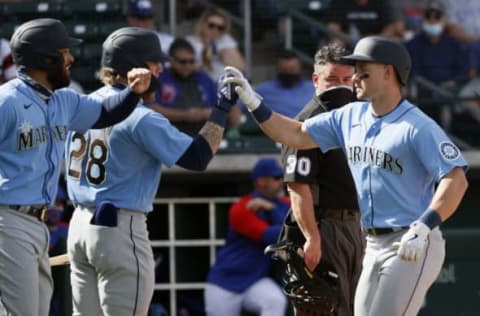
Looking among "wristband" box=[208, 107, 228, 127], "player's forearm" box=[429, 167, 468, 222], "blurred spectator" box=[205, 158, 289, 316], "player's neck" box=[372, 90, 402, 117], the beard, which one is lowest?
"blurred spectator" box=[205, 158, 289, 316]

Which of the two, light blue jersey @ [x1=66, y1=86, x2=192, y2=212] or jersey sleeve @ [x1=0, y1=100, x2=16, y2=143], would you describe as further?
light blue jersey @ [x1=66, y1=86, x2=192, y2=212]

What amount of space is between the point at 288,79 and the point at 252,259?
1.83m

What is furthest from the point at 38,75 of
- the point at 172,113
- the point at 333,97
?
the point at 172,113

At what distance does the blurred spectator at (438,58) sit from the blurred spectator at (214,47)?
60.1 inches

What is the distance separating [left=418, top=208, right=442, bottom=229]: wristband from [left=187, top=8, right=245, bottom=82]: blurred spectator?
5678 mm

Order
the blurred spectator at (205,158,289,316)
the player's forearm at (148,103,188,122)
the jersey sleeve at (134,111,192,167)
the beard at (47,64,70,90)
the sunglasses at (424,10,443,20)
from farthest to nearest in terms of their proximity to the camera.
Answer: the sunglasses at (424,10,443,20), the player's forearm at (148,103,188,122), the blurred spectator at (205,158,289,316), the jersey sleeve at (134,111,192,167), the beard at (47,64,70,90)

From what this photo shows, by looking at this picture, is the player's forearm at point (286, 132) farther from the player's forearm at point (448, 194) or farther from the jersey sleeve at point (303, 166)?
the player's forearm at point (448, 194)

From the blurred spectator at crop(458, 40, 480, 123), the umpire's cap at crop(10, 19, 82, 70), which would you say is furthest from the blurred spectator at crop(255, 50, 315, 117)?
the umpire's cap at crop(10, 19, 82, 70)

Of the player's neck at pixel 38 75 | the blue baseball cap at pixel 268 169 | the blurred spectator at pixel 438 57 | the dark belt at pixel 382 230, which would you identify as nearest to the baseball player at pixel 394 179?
the dark belt at pixel 382 230

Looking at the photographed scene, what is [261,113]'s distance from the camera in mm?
6148

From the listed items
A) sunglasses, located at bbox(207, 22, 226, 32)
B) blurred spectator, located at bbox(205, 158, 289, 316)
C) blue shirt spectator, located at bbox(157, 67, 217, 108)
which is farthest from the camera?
sunglasses, located at bbox(207, 22, 226, 32)

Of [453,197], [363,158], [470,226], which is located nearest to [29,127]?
[363,158]

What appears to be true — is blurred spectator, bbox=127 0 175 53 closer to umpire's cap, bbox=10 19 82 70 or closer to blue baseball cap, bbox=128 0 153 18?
blue baseball cap, bbox=128 0 153 18

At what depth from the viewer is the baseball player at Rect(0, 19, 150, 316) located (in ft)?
18.7
